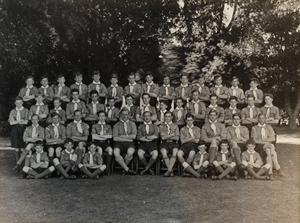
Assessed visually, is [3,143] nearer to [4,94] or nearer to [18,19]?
[4,94]

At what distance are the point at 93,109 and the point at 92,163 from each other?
4.45 feet

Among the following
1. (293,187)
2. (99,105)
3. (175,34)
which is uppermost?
(175,34)

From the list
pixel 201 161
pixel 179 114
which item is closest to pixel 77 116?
pixel 179 114

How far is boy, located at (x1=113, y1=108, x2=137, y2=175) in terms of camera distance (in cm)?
962

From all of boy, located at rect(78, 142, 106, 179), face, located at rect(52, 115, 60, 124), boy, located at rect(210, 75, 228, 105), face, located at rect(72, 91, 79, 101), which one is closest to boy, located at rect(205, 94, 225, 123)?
boy, located at rect(210, 75, 228, 105)

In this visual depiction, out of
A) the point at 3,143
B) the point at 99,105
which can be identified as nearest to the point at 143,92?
the point at 99,105

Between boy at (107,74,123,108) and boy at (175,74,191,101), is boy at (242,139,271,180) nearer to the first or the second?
boy at (175,74,191,101)

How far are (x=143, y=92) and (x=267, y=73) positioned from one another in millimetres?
7630

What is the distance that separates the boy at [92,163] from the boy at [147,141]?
77 centimetres

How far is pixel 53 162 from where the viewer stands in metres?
9.44

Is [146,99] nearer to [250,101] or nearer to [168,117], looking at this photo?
[168,117]

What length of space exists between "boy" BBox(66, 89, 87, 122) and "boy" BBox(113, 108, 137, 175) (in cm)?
86

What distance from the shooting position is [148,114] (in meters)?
9.83

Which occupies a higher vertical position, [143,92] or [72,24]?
[72,24]
